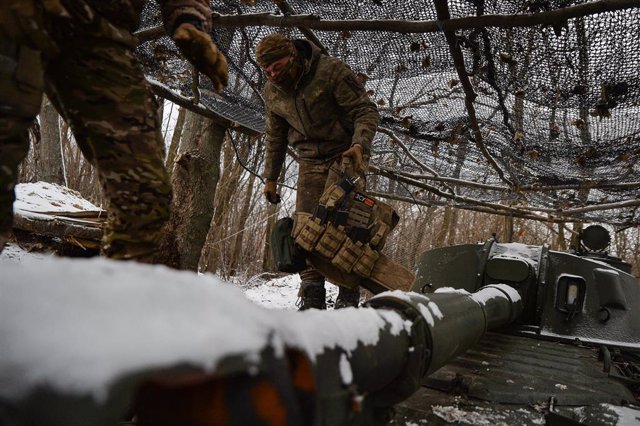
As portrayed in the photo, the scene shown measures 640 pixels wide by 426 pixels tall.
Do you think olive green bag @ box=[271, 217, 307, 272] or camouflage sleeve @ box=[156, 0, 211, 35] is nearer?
camouflage sleeve @ box=[156, 0, 211, 35]

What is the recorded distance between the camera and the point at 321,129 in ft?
12.0

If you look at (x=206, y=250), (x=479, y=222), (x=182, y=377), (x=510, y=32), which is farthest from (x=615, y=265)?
(x=479, y=222)

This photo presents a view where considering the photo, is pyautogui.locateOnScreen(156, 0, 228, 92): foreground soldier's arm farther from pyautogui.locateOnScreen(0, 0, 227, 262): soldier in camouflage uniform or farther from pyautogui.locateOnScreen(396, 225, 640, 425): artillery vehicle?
pyautogui.locateOnScreen(396, 225, 640, 425): artillery vehicle

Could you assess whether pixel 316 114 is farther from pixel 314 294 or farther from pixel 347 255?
pixel 314 294

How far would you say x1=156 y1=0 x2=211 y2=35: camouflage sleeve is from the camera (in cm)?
177

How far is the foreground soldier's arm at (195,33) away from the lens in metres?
1.72

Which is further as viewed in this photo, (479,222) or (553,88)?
(479,222)

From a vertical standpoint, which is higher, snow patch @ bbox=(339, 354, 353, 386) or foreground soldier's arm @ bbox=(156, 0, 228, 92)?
foreground soldier's arm @ bbox=(156, 0, 228, 92)

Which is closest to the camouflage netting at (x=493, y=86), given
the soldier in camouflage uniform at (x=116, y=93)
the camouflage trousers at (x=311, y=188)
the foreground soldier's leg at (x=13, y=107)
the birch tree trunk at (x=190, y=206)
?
the birch tree trunk at (x=190, y=206)

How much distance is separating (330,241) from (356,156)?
574 millimetres

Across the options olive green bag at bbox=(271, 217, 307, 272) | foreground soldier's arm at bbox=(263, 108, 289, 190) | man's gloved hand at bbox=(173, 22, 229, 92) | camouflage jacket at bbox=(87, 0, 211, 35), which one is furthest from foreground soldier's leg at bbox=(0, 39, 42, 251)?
foreground soldier's arm at bbox=(263, 108, 289, 190)

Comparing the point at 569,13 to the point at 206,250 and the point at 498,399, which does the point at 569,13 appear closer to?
the point at 498,399

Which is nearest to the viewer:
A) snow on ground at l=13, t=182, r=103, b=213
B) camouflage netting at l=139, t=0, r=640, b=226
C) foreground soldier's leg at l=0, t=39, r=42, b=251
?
foreground soldier's leg at l=0, t=39, r=42, b=251

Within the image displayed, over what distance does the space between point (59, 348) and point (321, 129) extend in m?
3.33
